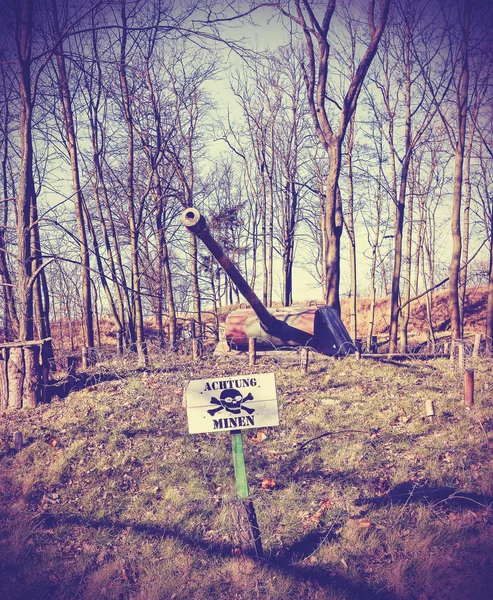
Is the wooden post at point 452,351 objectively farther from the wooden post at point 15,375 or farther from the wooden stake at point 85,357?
the wooden stake at point 85,357

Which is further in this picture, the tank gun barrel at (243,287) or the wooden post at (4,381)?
the wooden post at (4,381)

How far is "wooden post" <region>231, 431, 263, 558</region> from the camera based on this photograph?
4234 mm

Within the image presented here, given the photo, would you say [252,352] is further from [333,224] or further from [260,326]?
[333,224]

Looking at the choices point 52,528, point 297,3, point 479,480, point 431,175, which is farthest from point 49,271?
point 479,480

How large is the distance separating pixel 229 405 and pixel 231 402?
3cm

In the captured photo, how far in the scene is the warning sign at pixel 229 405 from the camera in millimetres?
4211

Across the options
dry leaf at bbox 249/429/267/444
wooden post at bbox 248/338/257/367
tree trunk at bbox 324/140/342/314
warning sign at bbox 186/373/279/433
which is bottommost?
dry leaf at bbox 249/429/267/444

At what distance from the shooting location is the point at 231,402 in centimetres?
427

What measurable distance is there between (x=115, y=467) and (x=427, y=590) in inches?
157

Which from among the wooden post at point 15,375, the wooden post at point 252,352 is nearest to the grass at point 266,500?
the wooden post at point 15,375

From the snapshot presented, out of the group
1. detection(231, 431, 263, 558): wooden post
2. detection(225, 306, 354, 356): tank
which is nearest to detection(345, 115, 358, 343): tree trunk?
detection(225, 306, 354, 356): tank

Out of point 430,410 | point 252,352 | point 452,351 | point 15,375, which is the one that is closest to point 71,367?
point 15,375

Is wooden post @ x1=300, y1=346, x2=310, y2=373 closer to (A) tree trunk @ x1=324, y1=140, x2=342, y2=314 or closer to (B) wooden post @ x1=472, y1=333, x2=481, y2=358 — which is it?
(A) tree trunk @ x1=324, y1=140, x2=342, y2=314

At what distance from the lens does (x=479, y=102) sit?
57.4ft
